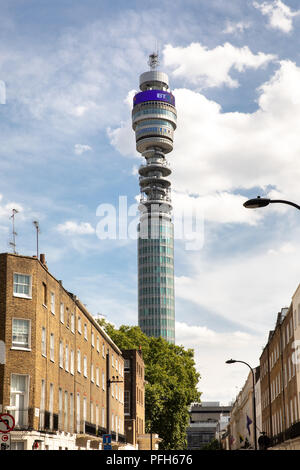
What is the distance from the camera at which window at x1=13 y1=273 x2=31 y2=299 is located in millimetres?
36750

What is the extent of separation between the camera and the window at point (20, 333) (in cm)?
3612

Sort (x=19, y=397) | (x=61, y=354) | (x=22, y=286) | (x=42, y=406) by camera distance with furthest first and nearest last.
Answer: (x=61, y=354), (x=42, y=406), (x=22, y=286), (x=19, y=397)

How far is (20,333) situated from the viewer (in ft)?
120

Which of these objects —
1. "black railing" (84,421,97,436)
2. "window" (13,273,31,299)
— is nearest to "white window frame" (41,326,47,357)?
"window" (13,273,31,299)

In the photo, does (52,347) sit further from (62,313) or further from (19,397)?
(19,397)

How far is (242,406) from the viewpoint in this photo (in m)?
118

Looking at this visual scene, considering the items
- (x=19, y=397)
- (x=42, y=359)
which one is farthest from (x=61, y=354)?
(x=19, y=397)

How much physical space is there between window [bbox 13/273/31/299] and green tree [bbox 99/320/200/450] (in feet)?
176

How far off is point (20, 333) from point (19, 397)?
3.42 meters

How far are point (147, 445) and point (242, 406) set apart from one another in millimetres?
40388

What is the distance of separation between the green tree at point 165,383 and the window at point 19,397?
52.9 meters

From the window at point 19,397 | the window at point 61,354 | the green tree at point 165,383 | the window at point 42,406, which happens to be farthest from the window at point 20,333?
the green tree at point 165,383
